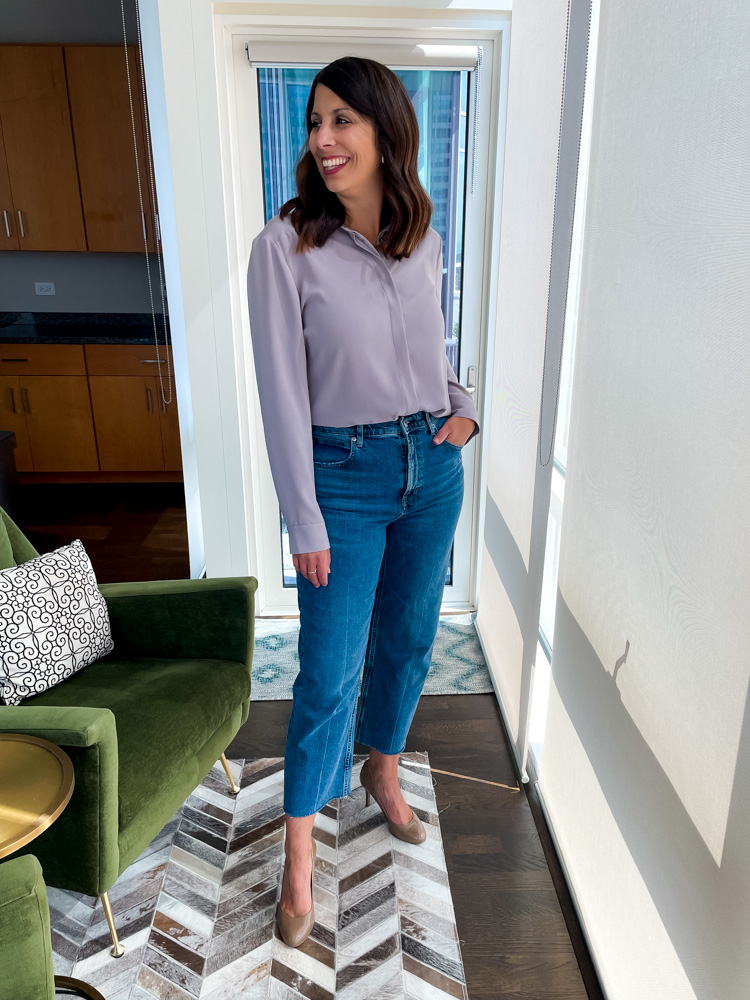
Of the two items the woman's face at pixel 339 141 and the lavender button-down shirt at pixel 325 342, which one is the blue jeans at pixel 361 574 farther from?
the woman's face at pixel 339 141

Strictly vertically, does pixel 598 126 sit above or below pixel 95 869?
above

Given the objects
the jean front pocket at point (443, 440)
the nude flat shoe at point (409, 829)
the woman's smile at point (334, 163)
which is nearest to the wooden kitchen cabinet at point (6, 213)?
the woman's smile at point (334, 163)

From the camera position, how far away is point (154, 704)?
159 centimetres

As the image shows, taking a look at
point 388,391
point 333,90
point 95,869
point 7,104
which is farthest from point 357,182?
point 7,104

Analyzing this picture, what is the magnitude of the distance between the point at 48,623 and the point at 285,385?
793 millimetres

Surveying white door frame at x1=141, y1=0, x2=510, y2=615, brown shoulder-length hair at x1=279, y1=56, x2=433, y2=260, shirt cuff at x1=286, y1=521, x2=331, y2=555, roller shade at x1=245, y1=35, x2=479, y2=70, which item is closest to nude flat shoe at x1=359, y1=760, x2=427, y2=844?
shirt cuff at x1=286, y1=521, x2=331, y2=555

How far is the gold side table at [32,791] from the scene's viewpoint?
112 cm

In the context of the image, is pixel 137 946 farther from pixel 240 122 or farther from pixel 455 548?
pixel 240 122

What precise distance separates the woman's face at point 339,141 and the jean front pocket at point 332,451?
0.43 meters

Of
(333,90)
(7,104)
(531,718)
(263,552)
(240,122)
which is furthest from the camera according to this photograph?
(7,104)

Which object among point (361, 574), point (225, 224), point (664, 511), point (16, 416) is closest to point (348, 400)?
point (361, 574)

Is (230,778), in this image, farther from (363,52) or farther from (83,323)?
(83,323)

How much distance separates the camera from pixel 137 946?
1487 millimetres

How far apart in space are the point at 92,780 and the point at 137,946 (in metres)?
0.44
